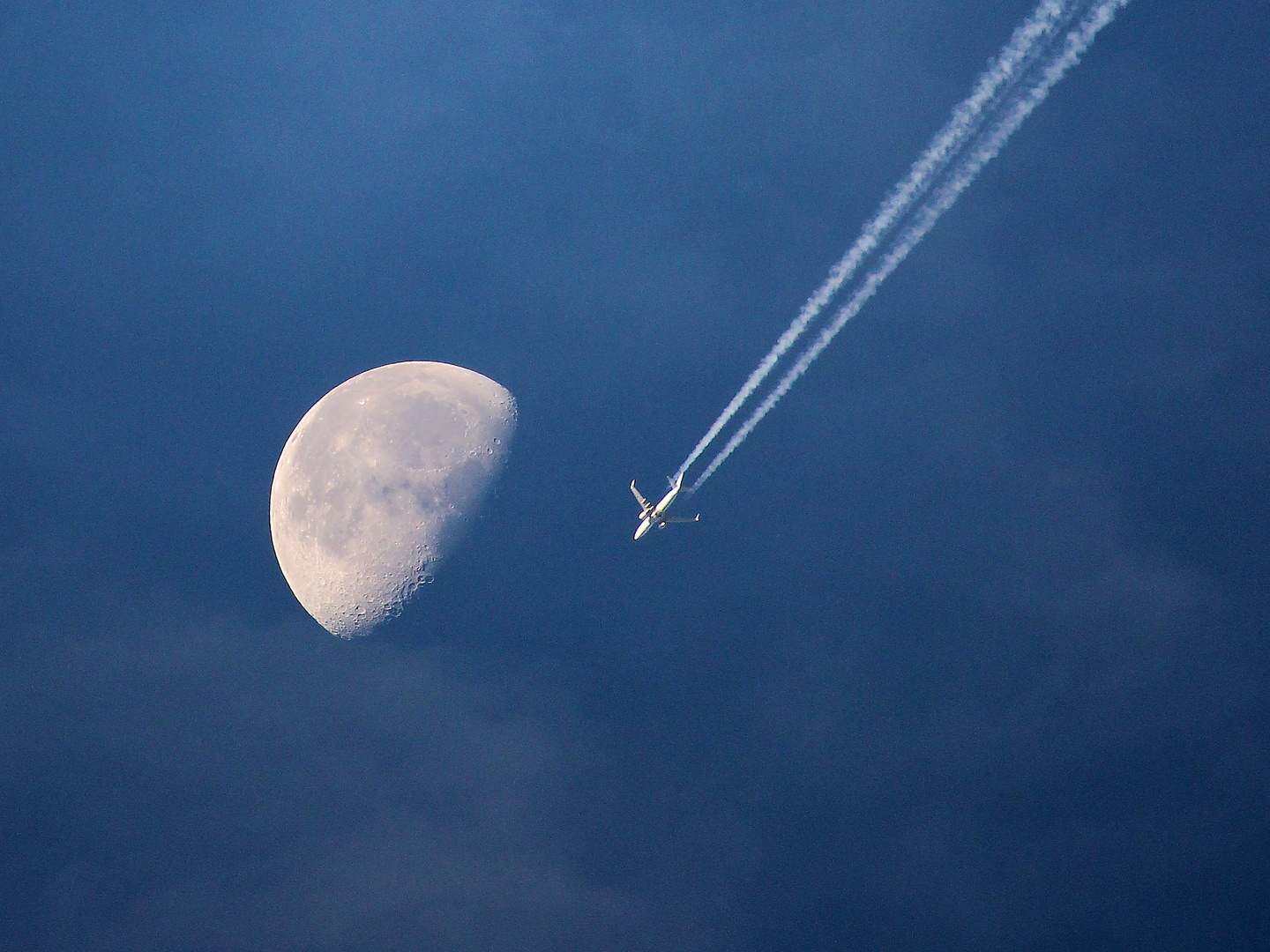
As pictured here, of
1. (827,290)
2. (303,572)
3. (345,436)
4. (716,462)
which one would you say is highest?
(827,290)

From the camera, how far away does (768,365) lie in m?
79.5

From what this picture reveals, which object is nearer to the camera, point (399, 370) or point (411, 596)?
point (411, 596)

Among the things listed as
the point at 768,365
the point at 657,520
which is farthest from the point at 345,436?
the point at 768,365

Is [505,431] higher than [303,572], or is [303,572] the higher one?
[505,431]

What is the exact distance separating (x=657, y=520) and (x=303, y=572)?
21668 mm

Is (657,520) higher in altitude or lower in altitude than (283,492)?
higher

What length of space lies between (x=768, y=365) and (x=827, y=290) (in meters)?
5.50

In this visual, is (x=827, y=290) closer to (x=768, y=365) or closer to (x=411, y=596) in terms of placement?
(x=768, y=365)

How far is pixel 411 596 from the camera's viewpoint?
7931 centimetres

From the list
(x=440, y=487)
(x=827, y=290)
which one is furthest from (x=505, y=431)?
(x=827, y=290)

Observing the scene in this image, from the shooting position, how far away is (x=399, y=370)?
279 feet

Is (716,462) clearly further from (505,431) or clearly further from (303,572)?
(303,572)

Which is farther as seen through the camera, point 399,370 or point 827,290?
point 399,370

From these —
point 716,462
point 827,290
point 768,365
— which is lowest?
point 716,462
